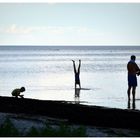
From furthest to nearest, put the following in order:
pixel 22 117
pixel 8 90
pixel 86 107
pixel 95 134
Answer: pixel 8 90 < pixel 22 117 < pixel 86 107 < pixel 95 134

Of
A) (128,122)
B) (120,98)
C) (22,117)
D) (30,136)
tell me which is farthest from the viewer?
(120,98)

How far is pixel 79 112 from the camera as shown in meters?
12.0

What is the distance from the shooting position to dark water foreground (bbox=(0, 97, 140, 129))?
1109 cm

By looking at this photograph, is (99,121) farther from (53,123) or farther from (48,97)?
(48,97)

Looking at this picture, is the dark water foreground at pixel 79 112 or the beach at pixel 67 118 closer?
the beach at pixel 67 118

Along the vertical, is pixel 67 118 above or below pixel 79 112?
below

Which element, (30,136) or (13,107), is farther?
(13,107)

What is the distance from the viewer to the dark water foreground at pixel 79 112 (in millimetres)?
11089

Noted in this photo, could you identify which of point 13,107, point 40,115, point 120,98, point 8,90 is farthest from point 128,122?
point 8,90

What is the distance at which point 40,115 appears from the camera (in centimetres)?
1301

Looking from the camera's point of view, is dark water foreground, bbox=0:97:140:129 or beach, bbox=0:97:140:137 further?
dark water foreground, bbox=0:97:140:129

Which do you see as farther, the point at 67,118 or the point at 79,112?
the point at 67,118

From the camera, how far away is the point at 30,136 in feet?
28.7

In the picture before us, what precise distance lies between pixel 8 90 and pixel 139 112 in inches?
→ 623
